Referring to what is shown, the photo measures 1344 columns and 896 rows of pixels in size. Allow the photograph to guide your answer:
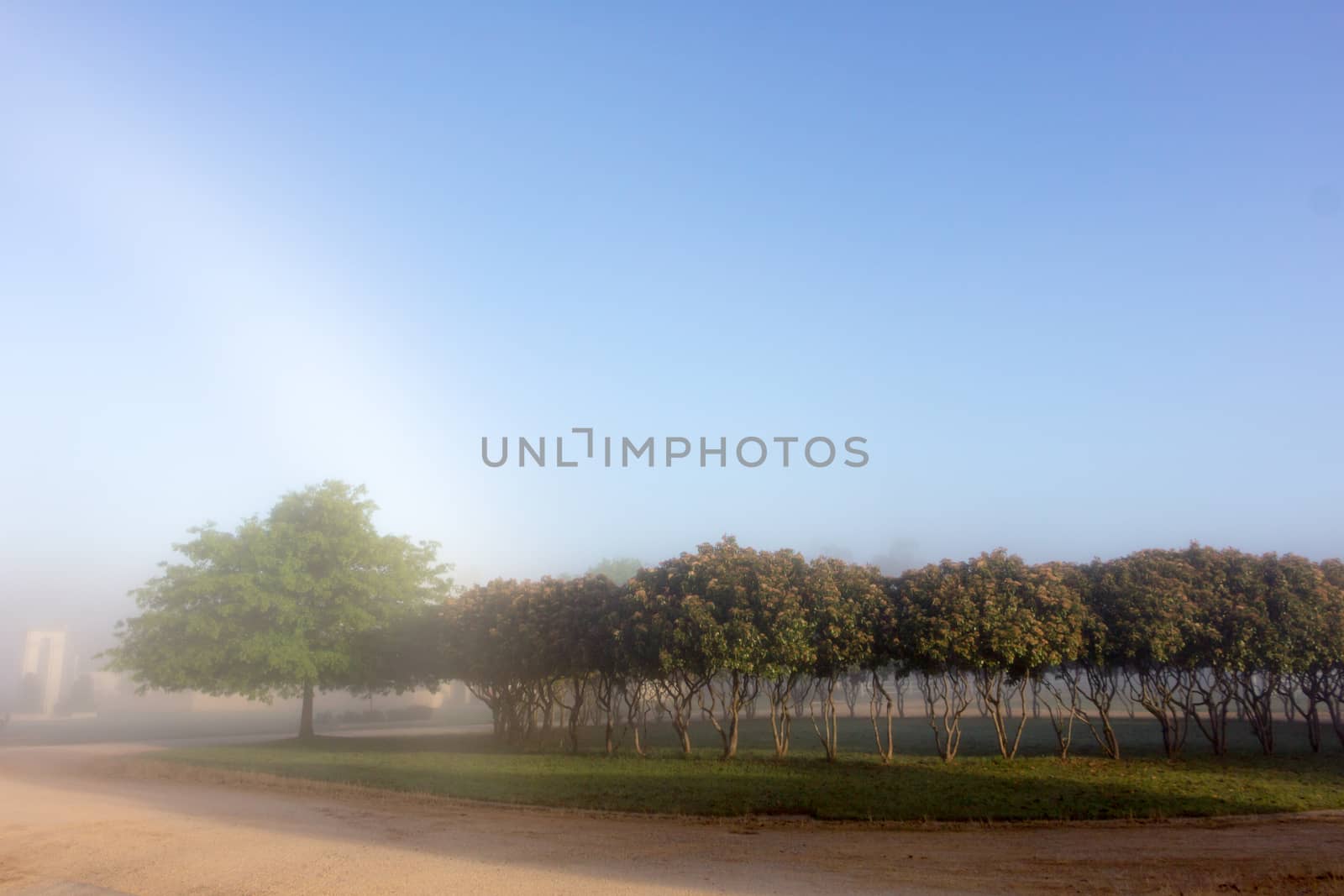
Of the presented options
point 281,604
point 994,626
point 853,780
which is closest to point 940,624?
point 994,626

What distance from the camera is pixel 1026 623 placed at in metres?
25.1

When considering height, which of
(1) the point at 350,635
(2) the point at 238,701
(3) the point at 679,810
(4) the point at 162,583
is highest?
(4) the point at 162,583

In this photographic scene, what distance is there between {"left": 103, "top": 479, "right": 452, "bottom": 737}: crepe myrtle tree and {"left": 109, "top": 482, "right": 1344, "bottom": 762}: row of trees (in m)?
0.12

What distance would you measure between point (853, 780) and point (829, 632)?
15.6 feet

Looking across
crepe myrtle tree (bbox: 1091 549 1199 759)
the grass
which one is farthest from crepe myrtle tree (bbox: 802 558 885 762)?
crepe myrtle tree (bbox: 1091 549 1199 759)

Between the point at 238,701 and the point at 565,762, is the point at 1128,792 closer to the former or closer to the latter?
the point at 565,762

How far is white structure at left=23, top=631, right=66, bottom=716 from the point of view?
88188mm

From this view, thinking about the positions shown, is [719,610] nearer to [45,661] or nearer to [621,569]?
[621,569]

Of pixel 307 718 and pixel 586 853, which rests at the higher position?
pixel 586 853

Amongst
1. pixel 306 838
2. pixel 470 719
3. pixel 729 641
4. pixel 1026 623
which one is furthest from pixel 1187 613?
pixel 470 719

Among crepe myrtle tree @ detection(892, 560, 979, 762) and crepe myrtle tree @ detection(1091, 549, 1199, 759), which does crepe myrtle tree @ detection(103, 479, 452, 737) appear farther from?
crepe myrtle tree @ detection(1091, 549, 1199, 759)

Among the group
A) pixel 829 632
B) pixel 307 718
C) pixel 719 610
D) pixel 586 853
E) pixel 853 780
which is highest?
pixel 719 610

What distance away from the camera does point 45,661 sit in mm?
89312

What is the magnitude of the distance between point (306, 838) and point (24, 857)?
16.6 ft
